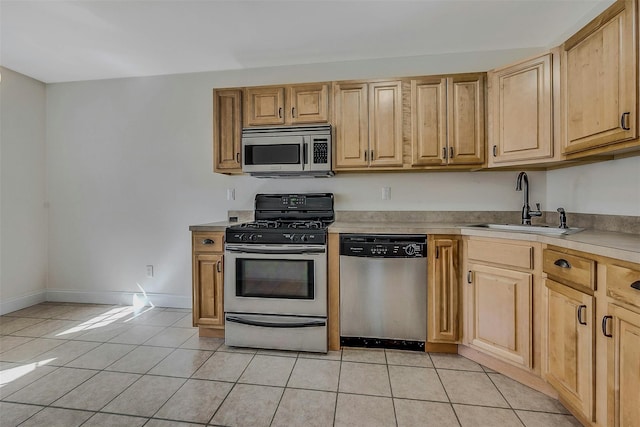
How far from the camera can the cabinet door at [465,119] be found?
2492 mm

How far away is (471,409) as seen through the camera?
1702 mm

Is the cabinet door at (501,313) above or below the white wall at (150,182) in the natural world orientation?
below

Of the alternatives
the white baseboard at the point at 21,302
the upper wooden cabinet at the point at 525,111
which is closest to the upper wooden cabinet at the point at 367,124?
the upper wooden cabinet at the point at 525,111

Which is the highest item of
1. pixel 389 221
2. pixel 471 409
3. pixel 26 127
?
pixel 26 127

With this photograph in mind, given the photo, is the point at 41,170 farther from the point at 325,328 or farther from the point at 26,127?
the point at 325,328

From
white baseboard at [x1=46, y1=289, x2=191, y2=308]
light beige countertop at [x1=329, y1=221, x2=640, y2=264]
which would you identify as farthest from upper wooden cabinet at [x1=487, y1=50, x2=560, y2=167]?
white baseboard at [x1=46, y1=289, x2=191, y2=308]

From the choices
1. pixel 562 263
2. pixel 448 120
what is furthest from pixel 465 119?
pixel 562 263

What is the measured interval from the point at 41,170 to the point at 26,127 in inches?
19.3

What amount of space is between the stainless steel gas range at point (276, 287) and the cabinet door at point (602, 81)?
5.82 feet

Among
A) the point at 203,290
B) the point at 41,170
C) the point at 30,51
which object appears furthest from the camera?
the point at 41,170

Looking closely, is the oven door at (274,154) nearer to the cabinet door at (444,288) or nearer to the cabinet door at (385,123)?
the cabinet door at (385,123)

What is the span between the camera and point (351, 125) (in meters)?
2.68

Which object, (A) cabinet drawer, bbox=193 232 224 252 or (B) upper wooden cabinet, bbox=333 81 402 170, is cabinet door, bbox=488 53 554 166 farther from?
(A) cabinet drawer, bbox=193 232 224 252

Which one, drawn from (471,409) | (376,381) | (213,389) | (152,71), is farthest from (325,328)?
(152,71)
